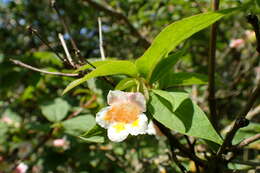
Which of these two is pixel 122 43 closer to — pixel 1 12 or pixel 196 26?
pixel 196 26

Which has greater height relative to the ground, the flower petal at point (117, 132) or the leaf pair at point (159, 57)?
the leaf pair at point (159, 57)

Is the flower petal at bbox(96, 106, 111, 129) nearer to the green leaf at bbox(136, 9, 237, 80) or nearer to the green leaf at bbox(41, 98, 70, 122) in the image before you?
the green leaf at bbox(136, 9, 237, 80)

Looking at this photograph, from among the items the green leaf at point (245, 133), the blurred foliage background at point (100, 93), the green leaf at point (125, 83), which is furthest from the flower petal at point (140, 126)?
the green leaf at point (245, 133)

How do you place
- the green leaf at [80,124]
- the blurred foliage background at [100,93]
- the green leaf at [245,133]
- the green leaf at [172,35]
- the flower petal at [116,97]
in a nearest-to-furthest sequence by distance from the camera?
the green leaf at [172,35] → the flower petal at [116,97] → the green leaf at [245,133] → the green leaf at [80,124] → the blurred foliage background at [100,93]

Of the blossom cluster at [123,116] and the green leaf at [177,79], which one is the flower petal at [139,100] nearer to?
the blossom cluster at [123,116]

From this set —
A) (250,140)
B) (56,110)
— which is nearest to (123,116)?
(250,140)

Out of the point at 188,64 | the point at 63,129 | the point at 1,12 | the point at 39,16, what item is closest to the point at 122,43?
the point at 188,64
